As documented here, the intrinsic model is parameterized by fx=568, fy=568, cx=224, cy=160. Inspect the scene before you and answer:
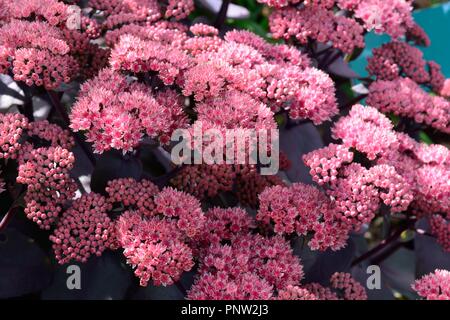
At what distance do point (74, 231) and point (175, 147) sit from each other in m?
0.25

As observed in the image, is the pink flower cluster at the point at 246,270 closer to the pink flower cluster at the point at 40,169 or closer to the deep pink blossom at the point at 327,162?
the deep pink blossom at the point at 327,162

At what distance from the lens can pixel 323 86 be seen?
1295 millimetres

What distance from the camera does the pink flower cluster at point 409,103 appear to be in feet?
4.74

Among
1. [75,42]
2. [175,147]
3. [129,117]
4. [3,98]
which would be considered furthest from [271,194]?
[3,98]

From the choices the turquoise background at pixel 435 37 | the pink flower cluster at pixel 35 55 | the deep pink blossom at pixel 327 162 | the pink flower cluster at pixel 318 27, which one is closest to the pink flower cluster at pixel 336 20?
the pink flower cluster at pixel 318 27

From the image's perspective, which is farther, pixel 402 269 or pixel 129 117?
pixel 402 269

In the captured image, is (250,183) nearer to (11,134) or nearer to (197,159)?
(197,159)

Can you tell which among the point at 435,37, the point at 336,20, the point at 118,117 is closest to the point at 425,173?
the point at 336,20

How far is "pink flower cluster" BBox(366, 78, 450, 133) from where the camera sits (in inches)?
56.9

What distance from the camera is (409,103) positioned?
1447 mm
